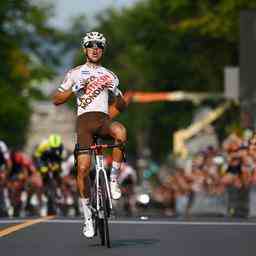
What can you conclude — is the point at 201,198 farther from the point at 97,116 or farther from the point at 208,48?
the point at 208,48

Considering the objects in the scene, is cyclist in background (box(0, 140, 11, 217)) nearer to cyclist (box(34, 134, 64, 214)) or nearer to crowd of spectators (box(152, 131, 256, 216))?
cyclist (box(34, 134, 64, 214))

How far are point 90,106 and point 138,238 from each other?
1640 mm

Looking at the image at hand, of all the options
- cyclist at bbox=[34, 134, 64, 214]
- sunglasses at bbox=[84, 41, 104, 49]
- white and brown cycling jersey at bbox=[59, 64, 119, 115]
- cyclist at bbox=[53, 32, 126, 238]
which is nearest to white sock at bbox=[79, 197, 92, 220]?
cyclist at bbox=[53, 32, 126, 238]

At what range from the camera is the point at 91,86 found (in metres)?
14.6

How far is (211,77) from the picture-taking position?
64.3 meters

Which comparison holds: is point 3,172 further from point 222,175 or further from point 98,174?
point 98,174

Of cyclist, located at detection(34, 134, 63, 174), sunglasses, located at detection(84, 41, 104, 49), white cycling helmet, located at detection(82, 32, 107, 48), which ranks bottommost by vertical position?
cyclist, located at detection(34, 134, 63, 174)

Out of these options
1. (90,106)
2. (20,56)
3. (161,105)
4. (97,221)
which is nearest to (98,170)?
(97,221)

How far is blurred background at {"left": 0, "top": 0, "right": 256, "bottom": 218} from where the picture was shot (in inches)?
1115

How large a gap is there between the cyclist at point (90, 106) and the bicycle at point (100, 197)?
0.08 m

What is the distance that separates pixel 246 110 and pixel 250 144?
1077 cm

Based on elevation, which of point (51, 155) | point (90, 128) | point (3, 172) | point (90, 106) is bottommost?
point (90, 128)

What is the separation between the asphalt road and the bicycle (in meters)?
0.17

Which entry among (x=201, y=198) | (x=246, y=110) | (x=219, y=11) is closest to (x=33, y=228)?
(x=201, y=198)
